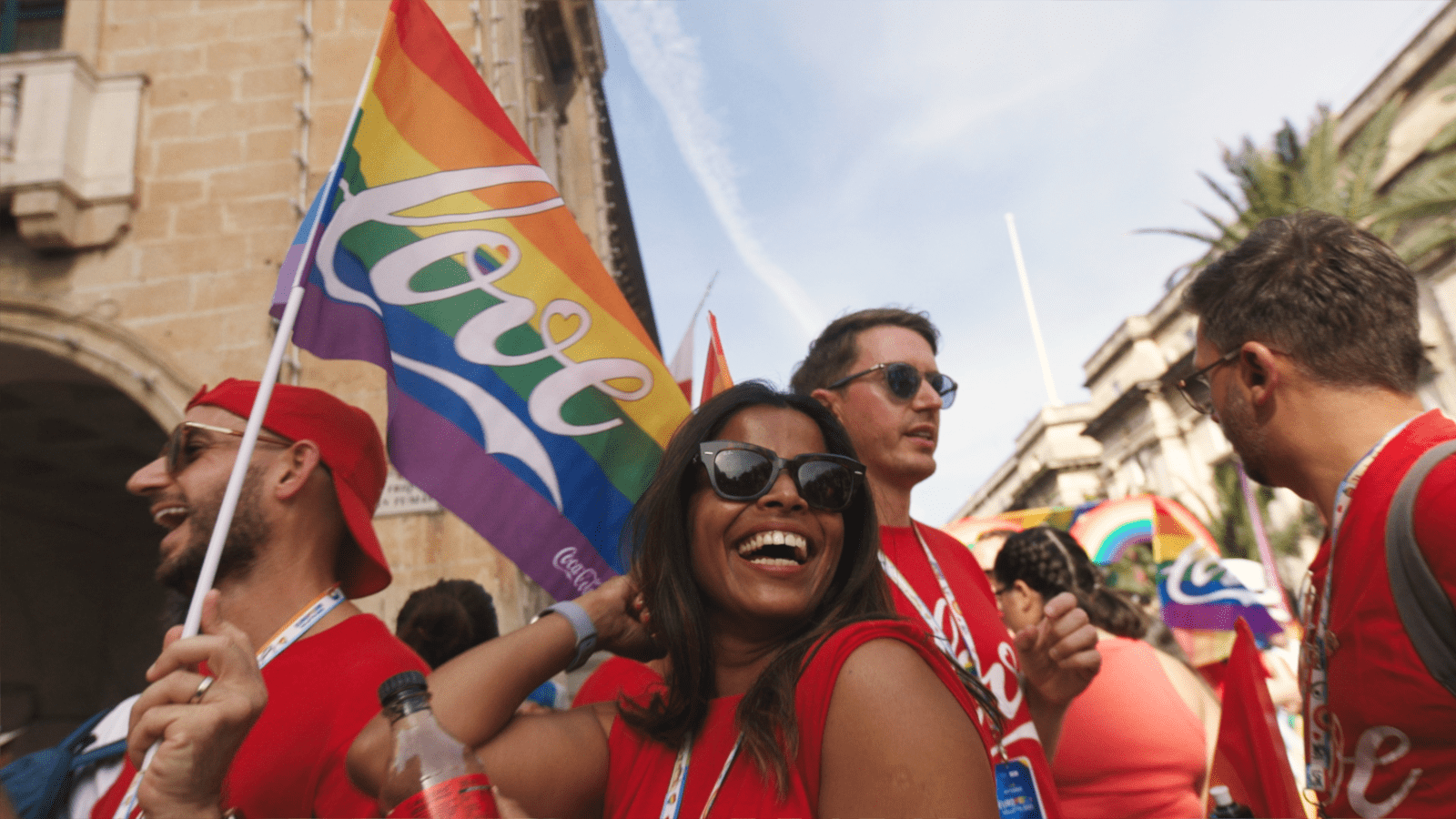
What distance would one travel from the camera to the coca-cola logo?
2.79 m

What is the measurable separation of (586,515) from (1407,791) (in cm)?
209

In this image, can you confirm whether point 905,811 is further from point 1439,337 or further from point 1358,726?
point 1439,337

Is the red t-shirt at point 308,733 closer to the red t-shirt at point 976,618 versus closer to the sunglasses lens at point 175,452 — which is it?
the sunglasses lens at point 175,452

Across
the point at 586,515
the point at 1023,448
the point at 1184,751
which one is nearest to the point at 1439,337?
the point at 1184,751

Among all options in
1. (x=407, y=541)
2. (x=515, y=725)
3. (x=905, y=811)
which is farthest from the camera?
(x=407, y=541)

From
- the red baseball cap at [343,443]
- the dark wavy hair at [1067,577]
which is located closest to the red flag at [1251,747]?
the dark wavy hair at [1067,577]

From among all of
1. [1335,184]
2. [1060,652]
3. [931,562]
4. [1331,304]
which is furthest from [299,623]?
[1335,184]

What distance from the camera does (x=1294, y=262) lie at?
190cm

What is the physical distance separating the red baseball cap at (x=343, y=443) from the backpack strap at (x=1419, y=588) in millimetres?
2215

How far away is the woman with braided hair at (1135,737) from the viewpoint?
119 inches

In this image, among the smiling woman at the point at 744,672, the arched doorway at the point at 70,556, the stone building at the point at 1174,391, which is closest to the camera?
the smiling woman at the point at 744,672

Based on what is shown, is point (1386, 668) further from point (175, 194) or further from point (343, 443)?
point (175, 194)

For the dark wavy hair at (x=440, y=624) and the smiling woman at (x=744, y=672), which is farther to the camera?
the dark wavy hair at (x=440, y=624)

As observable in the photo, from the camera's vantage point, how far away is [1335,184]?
15.1 m
